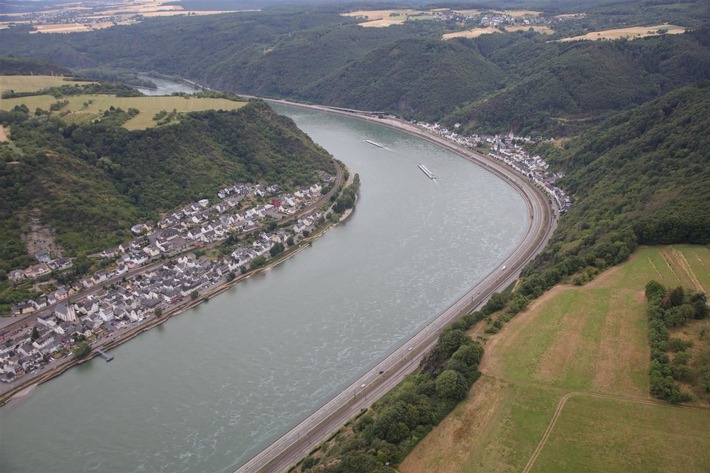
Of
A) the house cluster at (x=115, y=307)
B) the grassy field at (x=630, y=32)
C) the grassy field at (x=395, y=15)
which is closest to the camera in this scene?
the house cluster at (x=115, y=307)

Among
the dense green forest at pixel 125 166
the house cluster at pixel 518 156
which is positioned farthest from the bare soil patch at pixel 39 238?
the house cluster at pixel 518 156

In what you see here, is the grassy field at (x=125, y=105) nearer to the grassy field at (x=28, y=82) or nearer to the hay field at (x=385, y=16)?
the grassy field at (x=28, y=82)

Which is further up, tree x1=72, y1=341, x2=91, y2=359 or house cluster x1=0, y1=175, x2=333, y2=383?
house cluster x1=0, y1=175, x2=333, y2=383

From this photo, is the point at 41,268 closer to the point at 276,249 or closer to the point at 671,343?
the point at 276,249

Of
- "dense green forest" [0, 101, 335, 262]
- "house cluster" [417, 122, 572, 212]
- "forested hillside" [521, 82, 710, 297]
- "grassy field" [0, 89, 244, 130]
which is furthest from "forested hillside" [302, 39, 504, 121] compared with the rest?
"grassy field" [0, 89, 244, 130]

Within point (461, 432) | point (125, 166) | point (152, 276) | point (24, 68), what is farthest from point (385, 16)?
point (461, 432)

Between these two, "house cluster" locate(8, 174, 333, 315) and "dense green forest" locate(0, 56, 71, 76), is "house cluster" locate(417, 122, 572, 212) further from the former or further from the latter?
"dense green forest" locate(0, 56, 71, 76)

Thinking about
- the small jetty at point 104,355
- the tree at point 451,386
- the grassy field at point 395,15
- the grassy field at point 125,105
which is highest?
the grassy field at point 395,15
